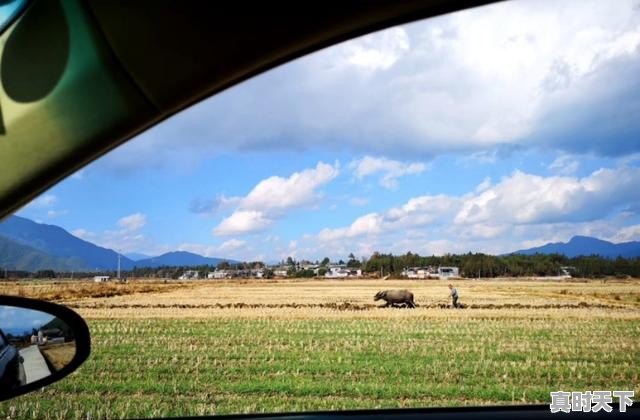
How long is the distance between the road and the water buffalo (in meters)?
8.68

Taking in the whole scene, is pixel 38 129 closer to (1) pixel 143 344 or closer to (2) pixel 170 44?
(2) pixel 170 44

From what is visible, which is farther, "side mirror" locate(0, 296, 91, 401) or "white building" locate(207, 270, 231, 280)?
"white building" locate(207, 270, 231, 280)

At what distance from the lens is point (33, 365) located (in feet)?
2.57

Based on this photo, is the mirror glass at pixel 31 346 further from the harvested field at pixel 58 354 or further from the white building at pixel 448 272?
the white building at pixel 448 272

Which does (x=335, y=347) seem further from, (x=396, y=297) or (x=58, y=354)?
(x=58, y=354)

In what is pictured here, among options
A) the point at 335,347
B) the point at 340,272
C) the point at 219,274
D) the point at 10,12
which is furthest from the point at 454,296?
the point at 10,12

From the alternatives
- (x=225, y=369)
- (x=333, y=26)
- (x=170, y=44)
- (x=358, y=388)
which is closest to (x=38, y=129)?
(x=170, y=44)

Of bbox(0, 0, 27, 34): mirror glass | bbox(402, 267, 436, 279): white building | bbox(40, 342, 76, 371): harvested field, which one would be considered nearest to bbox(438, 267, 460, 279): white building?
bbox(402, 267, 436, 279): white building

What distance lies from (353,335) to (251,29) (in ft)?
22.8

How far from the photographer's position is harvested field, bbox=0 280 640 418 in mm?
4648

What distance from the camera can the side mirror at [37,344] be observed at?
740 mm

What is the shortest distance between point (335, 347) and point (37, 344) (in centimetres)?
598

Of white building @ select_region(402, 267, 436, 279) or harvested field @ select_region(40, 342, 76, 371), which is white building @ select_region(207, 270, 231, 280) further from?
harvested field @ select_region(40, 342, 76, 371)

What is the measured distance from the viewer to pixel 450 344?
6.69m
